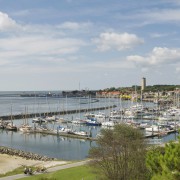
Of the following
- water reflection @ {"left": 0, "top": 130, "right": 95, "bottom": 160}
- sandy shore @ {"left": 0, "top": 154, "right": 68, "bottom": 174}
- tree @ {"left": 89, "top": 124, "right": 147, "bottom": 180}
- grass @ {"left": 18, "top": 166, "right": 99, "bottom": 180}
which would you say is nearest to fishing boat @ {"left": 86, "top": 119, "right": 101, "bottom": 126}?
water reflection @ {"left": 0, "top": 130, "right": 95, "bottom": 160}

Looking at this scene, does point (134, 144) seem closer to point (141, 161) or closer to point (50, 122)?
point (141, 161)

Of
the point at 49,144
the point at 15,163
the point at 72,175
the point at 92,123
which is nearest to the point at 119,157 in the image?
the point at 72,175

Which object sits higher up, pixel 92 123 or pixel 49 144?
pixel 92 123

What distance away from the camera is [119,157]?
86.5ft

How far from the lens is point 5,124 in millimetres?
90500

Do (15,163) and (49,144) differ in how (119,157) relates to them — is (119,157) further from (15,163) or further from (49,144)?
(49,144)

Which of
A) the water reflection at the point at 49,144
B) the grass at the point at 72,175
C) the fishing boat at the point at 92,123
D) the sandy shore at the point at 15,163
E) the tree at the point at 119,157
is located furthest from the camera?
the fishing boat at the point at 92,123

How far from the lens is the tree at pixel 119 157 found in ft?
85.6

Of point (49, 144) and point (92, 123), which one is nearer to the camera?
point (49, 144)

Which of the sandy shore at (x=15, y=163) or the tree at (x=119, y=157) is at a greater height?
the tree at (x=119, y=157)

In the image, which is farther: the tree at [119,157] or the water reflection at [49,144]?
the water reflection at [49,144]

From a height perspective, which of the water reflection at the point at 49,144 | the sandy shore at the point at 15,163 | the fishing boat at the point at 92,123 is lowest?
the water reflection at the point at 49,144

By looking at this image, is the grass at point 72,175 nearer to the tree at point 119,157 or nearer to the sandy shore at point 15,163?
the tree at point 119,157

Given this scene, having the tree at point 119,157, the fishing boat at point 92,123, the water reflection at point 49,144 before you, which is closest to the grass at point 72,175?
the tree at point 119,157
